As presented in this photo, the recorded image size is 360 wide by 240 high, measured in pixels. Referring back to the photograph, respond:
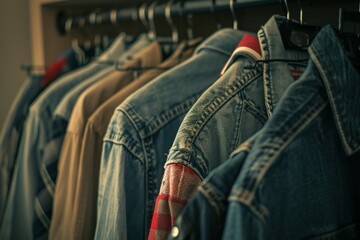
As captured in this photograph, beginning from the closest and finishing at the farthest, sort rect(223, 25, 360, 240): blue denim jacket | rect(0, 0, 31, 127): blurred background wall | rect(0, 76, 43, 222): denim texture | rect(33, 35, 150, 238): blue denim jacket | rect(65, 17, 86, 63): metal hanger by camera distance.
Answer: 1. rect(223, 25, 360, 240): blue denim jacket
2. rect(33, 35, 150, 238): blue denim jacket
3. rect(0, 76, 43, 222): denim texture
4. rect(65, 17, 86, 63): metal hanger
5. rect(0, 0, 31, 127): blurred background wall

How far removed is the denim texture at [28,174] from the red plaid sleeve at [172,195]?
424 millimetres

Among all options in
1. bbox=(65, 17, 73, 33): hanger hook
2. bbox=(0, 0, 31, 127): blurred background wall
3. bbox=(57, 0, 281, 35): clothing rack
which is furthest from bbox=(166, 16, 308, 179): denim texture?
bbox=(0, 0, 31, 127): blurred background wall

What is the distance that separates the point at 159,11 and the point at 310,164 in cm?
52

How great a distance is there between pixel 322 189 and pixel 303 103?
9cm

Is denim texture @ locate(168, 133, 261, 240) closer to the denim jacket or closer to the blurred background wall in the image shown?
the denim jacket

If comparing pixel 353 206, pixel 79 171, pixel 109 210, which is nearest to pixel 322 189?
pixel 353 206

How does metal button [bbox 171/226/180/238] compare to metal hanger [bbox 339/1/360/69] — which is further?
metal hanger [bbox 339/1/360/69]

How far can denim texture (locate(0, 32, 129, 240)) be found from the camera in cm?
79

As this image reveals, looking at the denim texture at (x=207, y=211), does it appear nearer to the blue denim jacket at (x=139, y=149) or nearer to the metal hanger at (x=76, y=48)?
the blue denim jacket at (x=139, y=149)

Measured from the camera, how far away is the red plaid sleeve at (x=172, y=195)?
1.45 ft

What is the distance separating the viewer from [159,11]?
2.65ft

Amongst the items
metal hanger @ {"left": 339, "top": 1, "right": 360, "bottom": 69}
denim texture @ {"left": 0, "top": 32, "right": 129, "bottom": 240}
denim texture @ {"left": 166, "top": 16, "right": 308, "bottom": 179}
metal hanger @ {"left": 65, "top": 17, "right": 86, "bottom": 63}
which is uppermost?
metal hanger @ {"left": 65, "top": 17, "right": 86, "bottom": 63}

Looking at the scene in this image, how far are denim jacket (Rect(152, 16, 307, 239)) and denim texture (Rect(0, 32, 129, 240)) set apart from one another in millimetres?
432

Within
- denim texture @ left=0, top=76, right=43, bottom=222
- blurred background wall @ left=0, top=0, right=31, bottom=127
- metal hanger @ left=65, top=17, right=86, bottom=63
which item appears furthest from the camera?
blurred background wall @ left=0, top=0, right=31, bottom=127
